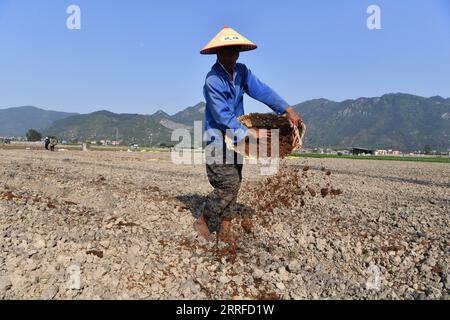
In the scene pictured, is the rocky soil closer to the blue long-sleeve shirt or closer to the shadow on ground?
the shadow on ground

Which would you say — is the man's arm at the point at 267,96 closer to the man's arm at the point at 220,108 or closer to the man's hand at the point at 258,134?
the man's hand at the point at 258,134

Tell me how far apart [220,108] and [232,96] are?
43cm

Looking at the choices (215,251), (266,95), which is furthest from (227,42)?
(215,251)

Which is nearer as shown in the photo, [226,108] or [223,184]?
[226,108]

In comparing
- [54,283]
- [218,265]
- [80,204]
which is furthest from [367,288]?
[80,204]

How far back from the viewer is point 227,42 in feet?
16.4

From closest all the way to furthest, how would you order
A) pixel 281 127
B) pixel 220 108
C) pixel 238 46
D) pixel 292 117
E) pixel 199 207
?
pixel 220 108 < pixel 238 46 < pixel 292 117 < pixel 281 127 < pixel 199 207

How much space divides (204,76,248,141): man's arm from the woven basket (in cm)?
47

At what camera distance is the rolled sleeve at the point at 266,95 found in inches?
221

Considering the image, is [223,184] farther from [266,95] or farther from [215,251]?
[266,95]

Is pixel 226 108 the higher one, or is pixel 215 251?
pixel 226 108

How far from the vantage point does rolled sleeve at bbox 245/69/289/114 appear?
5.61 metres

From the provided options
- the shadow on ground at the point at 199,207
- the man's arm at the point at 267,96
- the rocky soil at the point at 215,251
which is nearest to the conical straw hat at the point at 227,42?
the man's arm at the point at 267,96
